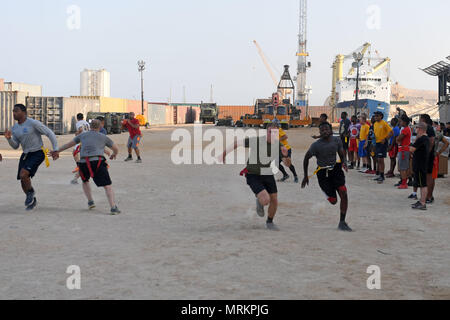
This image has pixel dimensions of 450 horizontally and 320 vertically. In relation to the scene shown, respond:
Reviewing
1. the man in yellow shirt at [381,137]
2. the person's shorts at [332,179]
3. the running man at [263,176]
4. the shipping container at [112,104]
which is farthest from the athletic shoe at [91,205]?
the shipping container at [112,104]

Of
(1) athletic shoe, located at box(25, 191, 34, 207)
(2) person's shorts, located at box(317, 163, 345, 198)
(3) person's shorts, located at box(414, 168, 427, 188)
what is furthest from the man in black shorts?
(1) athletic shoe, located at box(25, 191, 34, 207)

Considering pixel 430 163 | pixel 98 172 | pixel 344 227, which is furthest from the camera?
pixel 430 163

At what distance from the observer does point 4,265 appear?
5.27 metres

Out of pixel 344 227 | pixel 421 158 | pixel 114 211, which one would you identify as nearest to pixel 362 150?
pixel 421 158

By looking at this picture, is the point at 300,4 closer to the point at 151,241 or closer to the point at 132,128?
the point at 132,128

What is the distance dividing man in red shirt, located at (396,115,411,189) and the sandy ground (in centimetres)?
70

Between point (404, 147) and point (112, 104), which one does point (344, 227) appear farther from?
point (112, 104)

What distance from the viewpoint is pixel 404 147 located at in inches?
425

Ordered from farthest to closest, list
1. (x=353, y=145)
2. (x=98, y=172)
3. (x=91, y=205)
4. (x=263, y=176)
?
(x=353, y=145) < (x=91, y=205) < (x=98, y=172) < (x=263, y=176)

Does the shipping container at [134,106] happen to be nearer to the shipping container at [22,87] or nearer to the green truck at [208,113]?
the green truck at [208,113]

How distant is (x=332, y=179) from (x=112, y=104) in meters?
47.4

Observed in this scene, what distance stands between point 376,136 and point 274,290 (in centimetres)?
893

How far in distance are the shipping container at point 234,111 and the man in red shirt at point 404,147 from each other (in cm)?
7305
